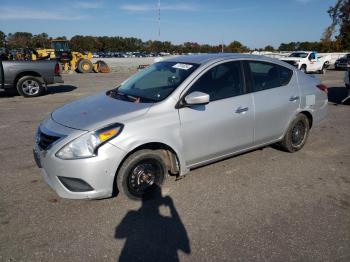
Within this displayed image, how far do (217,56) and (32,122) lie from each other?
16.8 ft

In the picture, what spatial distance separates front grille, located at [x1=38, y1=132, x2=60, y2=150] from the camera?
3.41m

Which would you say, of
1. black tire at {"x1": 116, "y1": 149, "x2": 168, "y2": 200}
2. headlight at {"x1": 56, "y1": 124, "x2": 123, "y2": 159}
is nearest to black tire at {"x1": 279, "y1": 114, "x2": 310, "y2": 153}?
black tire at {"x1": 116, "y1": 149, "x2": 168, "y2": 200}

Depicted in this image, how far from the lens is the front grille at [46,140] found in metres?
3.41

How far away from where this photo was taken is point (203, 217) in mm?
3426

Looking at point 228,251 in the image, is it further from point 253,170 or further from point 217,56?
point 217,56

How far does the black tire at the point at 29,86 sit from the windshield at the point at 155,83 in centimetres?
815

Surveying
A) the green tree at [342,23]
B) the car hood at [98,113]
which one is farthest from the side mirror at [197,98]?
the green tree at [342,23]

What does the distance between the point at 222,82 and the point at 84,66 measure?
20.7 meters

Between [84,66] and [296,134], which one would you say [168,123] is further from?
[84,66]

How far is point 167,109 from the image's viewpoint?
3.73m

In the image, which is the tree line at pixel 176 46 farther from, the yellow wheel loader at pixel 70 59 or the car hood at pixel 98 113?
the car hood at pixel 98 113

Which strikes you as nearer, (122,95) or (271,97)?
(122,95)

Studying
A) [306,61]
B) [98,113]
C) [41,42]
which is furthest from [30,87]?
[41,42]

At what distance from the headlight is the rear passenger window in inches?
91.9
